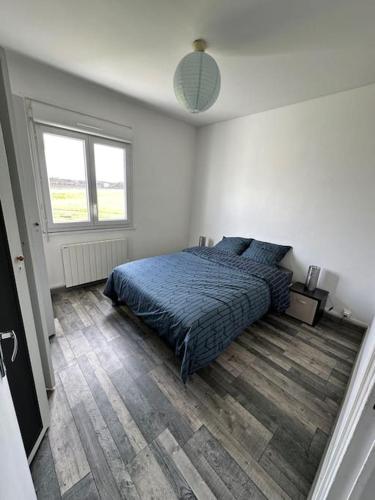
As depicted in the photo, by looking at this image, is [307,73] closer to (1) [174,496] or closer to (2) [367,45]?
(2) [367,45]

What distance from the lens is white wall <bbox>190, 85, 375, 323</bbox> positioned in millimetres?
2193

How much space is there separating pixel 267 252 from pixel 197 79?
84.2 inches

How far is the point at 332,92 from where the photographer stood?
2.23 meters

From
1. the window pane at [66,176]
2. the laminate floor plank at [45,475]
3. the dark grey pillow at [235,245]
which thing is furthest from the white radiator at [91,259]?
the laminate floor plank at [45,475]

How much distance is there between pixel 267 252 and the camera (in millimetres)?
2803

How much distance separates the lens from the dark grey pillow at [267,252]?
2.73 meters

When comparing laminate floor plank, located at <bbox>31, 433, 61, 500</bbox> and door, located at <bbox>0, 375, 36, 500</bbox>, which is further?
laminate floor plank, located at <bbox>31, 433, 61, 500</bbox>

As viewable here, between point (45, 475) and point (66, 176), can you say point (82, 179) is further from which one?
point (45, 475)

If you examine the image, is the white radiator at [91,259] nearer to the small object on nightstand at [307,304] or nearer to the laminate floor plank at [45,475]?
the laminate floor plank at [45,475]

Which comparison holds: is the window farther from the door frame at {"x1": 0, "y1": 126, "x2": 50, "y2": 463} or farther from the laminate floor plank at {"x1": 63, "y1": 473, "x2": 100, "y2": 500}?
the laminate floor plank at {"x1": 63, "y1": 473, "x2": 100, "y2": 500}

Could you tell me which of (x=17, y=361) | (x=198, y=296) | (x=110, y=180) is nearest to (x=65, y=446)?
(x=17, y=361)

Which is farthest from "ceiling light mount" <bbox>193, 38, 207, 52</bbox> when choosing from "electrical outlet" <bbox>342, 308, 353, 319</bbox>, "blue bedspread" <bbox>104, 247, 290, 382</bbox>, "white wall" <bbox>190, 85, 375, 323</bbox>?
"electrical outlet" <bbox>342, 308, 353, 319</bbox>

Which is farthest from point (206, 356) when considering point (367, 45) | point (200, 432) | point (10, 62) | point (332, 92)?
point (10, 62)

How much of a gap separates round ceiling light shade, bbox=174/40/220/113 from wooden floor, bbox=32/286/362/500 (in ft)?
7.01
